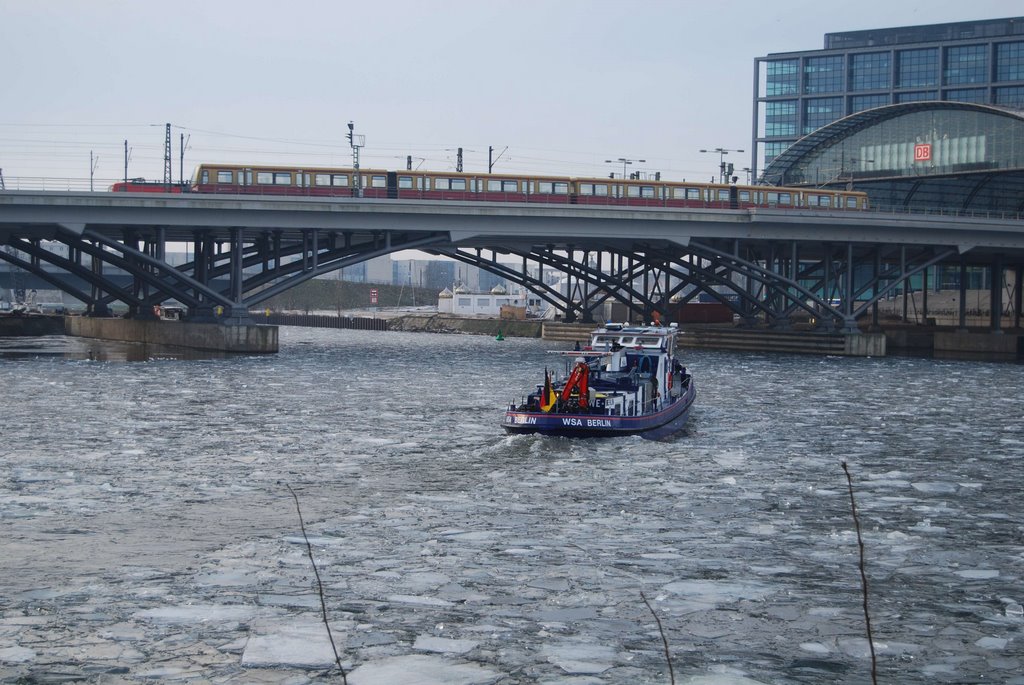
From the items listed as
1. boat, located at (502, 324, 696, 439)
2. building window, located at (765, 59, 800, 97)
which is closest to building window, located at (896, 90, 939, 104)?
building window, located at (765, 59, 800, 97)

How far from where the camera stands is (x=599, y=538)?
18.7 m

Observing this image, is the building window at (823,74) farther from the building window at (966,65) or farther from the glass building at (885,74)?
the building window at (966,65)

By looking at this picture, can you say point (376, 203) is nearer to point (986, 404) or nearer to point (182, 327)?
point (182, 327)

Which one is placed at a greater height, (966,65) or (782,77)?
(782,77)

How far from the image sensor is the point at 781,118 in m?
162

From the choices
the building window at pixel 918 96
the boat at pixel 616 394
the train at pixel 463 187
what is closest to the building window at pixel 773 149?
the building window at pixel 918 96

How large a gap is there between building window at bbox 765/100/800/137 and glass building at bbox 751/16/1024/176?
0.13 metres

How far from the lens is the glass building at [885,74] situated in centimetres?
14062

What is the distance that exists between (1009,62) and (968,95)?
5850 mm

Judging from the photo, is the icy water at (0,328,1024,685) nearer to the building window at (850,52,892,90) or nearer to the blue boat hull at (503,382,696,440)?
the blue boat hull at (503,382,696,440)

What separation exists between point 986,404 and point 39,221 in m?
47.9

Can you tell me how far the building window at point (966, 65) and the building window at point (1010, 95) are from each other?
95.0 inches

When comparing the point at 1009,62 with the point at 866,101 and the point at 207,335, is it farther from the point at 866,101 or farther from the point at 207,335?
the point at 207,335

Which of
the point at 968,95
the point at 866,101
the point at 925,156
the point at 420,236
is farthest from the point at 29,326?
the point at 968,95
